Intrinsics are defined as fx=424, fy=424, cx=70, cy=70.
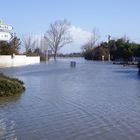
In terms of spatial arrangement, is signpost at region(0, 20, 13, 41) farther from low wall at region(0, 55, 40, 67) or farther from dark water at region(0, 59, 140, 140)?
low wall at region(0, 55, 40, 67)

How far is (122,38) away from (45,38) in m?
31.8

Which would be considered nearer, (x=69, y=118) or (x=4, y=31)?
(x=69, y=118)

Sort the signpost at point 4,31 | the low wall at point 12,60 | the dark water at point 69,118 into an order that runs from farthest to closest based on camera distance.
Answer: the low wall at point 12,60, the signpost at point 4,31, the dark water at point 69,118

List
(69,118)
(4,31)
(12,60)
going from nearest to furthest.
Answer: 1. (69,118)
2. (4,31)
3. (12,60)

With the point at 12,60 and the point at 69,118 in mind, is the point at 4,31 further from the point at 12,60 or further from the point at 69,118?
the point at 12,60

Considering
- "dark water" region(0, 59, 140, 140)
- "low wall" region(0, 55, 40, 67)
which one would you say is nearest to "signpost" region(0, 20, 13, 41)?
"dark water" region(0, 59, 140, 140)

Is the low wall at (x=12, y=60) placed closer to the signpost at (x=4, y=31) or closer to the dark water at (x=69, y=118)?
the dark water at (x=69, y=118)

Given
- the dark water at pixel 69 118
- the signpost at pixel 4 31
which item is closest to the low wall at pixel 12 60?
the dark water at pixel 69 118

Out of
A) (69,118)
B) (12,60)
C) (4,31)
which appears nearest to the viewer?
(69,118)

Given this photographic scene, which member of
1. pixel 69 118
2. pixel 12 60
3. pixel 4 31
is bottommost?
pixel 12 60

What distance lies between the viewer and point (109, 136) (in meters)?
10.6

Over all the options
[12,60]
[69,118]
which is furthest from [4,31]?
[12,60]

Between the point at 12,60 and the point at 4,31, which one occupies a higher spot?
the point at 4,31

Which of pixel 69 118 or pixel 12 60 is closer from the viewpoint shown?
pixel 69 118
